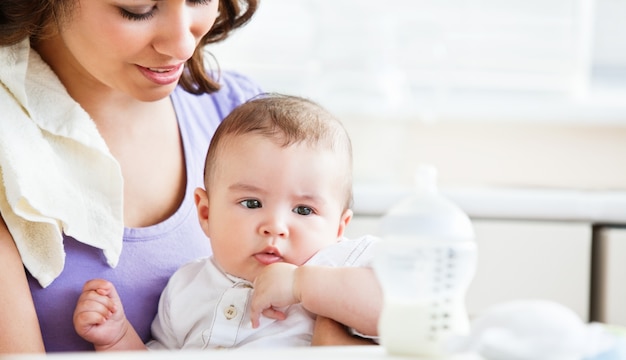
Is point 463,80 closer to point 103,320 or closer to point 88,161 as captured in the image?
point 88,161

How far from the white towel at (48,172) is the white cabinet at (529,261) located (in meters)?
0.78

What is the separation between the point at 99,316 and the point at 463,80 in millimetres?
1551

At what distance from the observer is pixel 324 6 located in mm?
2557

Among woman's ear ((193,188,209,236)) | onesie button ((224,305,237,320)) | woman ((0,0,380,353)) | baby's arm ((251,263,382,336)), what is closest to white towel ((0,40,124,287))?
woman ((0,0,380,353))

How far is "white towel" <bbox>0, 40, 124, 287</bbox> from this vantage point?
1.30m

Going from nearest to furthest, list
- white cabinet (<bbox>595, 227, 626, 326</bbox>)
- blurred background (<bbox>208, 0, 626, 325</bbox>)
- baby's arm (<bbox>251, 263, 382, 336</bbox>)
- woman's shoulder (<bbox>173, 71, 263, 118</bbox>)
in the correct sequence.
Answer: baby's arm (<bbox>251, 263, 382, 336</bbox>) → woman's shoulder (<bbox>173, 71, 263, 118</bbox>) → white cabinet (<bbox>595, 227, 626, 326</bbox>) → blurred background (<bbox>208, 0, 626, 325</bbox>)

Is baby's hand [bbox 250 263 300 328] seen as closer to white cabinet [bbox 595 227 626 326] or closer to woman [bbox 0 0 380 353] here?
woman [bbox 0 0 380 353]

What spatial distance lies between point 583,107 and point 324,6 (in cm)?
72

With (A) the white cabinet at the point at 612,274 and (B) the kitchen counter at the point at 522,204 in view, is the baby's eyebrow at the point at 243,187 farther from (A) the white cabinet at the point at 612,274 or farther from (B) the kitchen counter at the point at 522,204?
(A) the white cabinet at the point at 612,274

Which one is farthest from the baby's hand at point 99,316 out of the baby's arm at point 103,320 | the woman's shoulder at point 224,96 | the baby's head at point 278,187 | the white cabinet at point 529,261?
the white cabinet at point 529,261

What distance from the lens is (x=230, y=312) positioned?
126 centimetres

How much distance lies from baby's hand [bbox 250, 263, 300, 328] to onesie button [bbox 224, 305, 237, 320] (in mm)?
48

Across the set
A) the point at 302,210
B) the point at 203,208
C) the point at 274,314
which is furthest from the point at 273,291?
the point at 203,208

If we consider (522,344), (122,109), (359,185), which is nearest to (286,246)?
(122,109)
